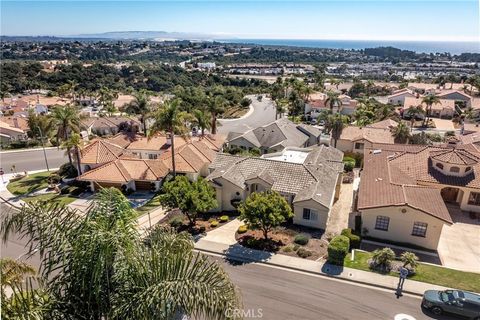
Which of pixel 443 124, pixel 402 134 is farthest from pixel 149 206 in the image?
pixel 443 124

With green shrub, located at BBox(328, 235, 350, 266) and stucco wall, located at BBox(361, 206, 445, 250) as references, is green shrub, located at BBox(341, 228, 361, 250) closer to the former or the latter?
stucco wall, located at BBox(361, 206, 445, 250)

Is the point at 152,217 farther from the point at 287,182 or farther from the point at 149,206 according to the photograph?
the point at 287,182

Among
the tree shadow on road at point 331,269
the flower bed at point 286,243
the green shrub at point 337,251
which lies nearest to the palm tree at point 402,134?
the flower bed at point 286,243

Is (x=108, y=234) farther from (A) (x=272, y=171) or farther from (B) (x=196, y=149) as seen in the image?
(B) (x=196, y=149)

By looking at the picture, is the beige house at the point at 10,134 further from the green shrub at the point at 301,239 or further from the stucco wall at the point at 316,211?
the green shrub at the point at 301,239

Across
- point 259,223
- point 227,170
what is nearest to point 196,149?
point 227,170

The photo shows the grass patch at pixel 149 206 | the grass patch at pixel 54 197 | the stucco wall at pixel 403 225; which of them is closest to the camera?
the stucco wall at pixel 403 225

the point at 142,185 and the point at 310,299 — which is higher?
the point at 142,185

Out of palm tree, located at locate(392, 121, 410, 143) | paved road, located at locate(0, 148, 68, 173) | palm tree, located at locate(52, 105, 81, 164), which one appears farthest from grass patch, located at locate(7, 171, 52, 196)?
palm tree, located at locate(392, 121, 410, 143)
